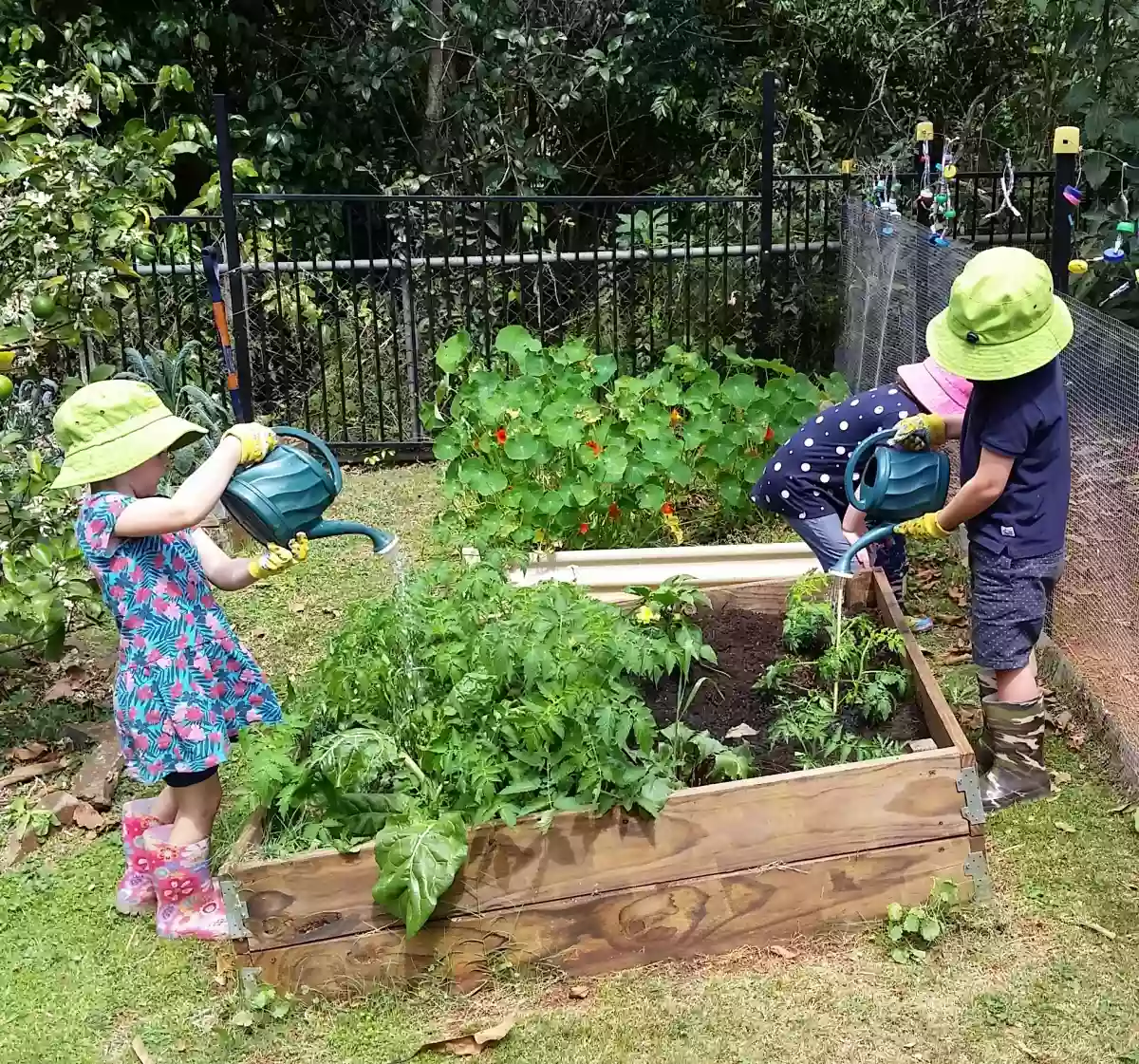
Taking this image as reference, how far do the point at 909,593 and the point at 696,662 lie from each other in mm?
1655

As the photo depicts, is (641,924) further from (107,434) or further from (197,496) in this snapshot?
(107,434)

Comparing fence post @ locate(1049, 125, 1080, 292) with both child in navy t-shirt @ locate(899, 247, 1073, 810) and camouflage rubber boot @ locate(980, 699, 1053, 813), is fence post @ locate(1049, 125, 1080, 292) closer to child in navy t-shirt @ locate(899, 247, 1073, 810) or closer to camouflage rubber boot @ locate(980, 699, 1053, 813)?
child in navy t-shirt @ locate(899, 247, 1073, 810)

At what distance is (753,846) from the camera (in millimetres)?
2482

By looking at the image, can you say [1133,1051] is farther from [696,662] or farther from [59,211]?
[59,211]

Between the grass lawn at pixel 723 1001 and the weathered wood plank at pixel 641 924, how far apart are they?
5cm

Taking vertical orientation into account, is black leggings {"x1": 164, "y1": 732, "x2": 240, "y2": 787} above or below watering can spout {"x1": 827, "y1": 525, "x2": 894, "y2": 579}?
below

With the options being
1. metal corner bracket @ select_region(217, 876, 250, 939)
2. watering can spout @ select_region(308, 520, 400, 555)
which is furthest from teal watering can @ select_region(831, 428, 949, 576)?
metal corner bracket @ select_region(217, 876, 250, 939)

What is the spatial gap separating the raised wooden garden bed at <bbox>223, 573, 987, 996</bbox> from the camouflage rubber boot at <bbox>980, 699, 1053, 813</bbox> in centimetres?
54

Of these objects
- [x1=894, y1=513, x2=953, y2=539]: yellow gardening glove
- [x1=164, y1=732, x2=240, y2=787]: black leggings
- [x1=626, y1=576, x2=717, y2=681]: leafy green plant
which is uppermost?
[x1=894, y1=513, x2=953, y2=539]: yellow gardening glove

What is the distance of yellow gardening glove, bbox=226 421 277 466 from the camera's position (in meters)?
2.62

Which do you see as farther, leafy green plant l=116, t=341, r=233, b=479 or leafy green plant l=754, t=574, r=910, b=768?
leafy green plant l=116, t=341, r=233, b=479

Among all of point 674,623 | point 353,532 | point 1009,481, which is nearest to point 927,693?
point 1009,481

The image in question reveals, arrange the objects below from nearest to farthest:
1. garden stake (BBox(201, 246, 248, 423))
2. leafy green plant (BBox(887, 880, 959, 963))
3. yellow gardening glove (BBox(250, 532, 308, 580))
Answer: leafy green plant (BBox(887, 880, 959, 963)) → yellow gardening glove (BBox(250, 532, 308, 580)) → garden stake (BBox(201, 246, 248, 423))

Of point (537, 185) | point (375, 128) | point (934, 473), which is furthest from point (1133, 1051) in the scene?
point (375, 128)
